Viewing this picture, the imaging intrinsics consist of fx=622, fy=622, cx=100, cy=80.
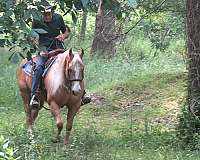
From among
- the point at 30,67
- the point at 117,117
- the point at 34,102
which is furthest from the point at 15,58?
the point at 117,117

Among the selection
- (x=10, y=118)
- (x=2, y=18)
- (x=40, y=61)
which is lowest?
(x=10, y=118)

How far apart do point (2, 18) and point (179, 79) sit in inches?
357

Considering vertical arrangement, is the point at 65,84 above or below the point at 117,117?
above

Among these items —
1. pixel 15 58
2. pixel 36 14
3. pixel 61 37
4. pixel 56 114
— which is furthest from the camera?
pixel 61 37

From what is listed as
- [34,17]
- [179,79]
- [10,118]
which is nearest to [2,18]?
[34,17]

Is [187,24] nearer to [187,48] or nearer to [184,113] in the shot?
[187,48]

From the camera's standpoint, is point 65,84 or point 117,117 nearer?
point 65,84

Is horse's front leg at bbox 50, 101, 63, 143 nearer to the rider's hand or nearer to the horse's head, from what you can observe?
the horse's head

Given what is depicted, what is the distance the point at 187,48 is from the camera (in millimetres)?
10148

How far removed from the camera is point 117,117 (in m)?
13.3

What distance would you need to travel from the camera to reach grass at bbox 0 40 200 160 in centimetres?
869

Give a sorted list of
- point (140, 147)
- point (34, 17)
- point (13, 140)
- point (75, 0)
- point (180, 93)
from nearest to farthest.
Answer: point (34, 17) → point (75, 0) → point (13, 140) → point (140, 147) → point (180, 93)

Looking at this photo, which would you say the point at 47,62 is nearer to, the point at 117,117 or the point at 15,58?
the point at 117,117

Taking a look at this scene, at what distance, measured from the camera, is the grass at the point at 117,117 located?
8.69 m
